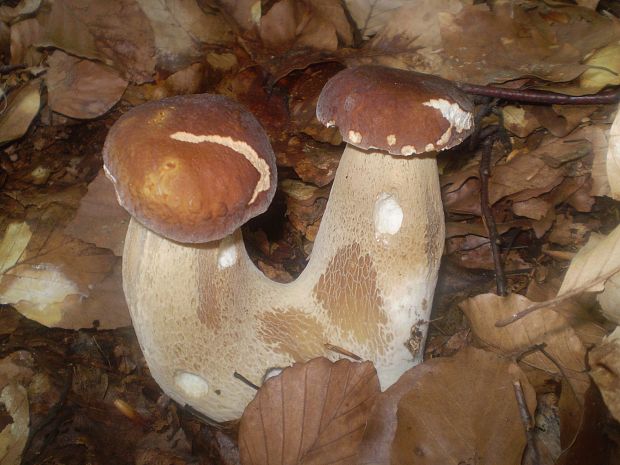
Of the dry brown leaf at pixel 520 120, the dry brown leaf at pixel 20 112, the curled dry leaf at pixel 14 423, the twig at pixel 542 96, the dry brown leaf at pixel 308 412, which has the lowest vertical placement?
the curled dry leaf at pixel 14 423

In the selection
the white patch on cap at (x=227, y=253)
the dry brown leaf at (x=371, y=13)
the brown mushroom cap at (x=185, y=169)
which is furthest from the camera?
the dry brown leaf at (x=371, y=13)

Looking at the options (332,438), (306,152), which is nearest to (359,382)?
(332,438)

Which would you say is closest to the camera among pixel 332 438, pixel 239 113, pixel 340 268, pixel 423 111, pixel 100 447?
pixel 423 111

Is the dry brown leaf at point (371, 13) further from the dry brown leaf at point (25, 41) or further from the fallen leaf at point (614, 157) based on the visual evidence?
the dry brown leaf at point (25, 41)

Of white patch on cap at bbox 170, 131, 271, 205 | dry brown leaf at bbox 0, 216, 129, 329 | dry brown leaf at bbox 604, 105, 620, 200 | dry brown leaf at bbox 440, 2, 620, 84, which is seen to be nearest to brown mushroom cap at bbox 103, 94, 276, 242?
white patch on cap at bbox 170, 131, 271, 205

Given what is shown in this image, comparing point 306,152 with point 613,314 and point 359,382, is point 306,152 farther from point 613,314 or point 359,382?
point 613,314

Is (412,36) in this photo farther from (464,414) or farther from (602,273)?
(464,414)

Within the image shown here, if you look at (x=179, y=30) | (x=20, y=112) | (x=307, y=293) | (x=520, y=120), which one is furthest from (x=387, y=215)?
(x=20, y=112)

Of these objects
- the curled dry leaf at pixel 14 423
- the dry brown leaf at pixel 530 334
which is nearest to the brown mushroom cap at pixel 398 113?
the dry brown leaf at pixel 530 334
